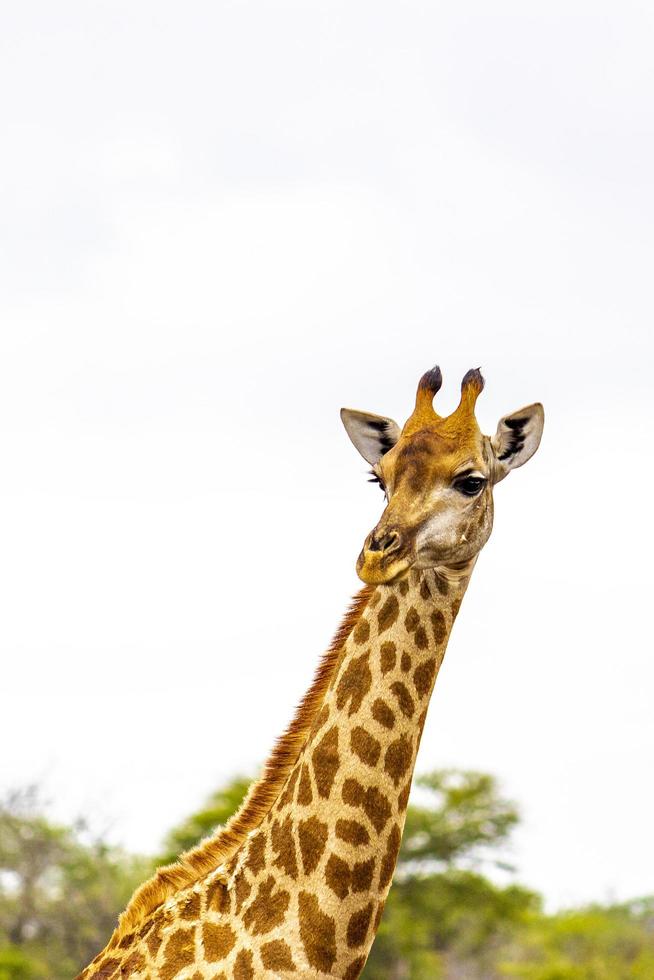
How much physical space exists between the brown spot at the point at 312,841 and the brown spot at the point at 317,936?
0.63 feet

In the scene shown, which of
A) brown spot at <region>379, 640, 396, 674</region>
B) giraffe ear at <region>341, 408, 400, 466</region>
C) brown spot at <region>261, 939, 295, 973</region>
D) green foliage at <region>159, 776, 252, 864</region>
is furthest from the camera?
green foliage at <region>159, 776, 252, 864</region>

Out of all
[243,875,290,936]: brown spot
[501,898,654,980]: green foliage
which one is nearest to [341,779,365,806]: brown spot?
[243,875,290,936]: brown spot

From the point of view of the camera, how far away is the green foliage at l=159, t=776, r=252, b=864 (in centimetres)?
4000

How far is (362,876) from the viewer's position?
796 centimetres

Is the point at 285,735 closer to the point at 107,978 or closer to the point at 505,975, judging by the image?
the point at 107,978

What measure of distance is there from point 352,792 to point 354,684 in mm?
566

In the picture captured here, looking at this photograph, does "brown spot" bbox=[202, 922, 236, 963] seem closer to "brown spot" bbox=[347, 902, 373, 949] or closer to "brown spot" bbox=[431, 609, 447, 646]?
"brown spot" bbox=[347, 902, 373, 949]

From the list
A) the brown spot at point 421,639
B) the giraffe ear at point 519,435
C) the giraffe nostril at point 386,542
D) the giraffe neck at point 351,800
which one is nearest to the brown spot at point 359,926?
the giraffe neck at point 351,800

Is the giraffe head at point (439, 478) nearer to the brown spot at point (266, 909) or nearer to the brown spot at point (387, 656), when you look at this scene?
the brown spot at point (387, 656)

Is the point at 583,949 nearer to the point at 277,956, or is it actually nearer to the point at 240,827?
the point at 240,827

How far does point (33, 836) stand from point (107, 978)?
136ft

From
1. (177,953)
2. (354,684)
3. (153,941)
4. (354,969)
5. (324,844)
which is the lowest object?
(354,969)

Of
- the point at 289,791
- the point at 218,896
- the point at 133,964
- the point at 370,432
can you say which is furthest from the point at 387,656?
the point at 133,964

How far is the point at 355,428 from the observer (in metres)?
9.70
